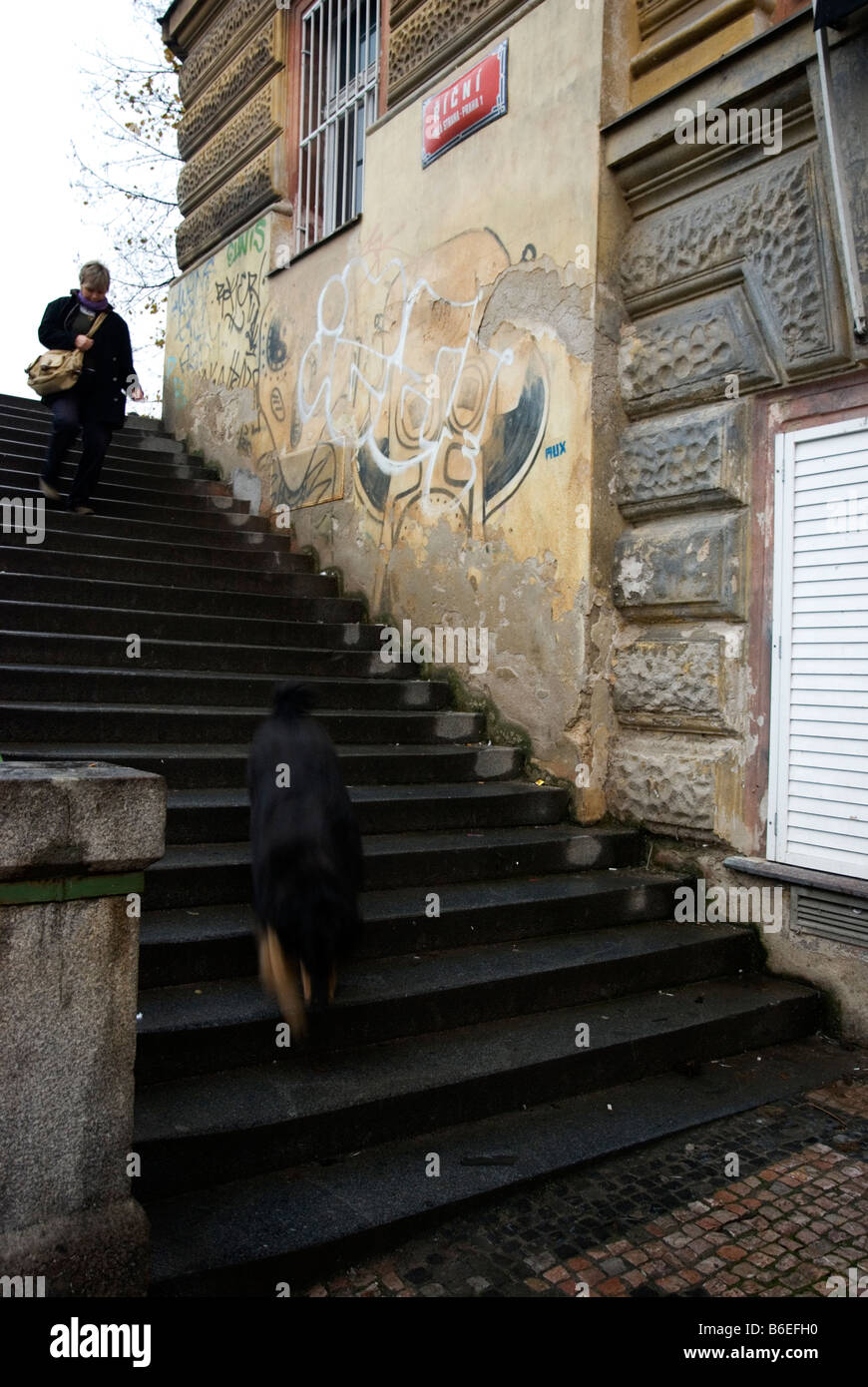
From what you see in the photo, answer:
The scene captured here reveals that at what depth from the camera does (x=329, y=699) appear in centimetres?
643

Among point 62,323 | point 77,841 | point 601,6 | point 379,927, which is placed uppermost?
point 601,6

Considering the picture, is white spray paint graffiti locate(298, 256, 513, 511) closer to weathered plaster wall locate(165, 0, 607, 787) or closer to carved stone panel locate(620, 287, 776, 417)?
weathered plaster wall locate(165, 0, 607, 787)

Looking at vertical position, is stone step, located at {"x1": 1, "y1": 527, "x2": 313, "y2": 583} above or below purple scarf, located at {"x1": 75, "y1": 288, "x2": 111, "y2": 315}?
below

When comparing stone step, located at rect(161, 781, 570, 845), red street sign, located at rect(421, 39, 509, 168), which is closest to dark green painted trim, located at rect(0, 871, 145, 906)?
stone step, located at rect(161, 781, 570, 845)

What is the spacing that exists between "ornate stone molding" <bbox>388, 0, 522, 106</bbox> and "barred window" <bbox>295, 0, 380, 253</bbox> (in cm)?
86

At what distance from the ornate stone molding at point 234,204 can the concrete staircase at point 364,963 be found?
445cm

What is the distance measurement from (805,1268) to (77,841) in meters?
2.32

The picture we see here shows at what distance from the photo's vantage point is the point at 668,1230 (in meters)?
3.06

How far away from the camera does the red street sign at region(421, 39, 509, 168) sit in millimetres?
6617

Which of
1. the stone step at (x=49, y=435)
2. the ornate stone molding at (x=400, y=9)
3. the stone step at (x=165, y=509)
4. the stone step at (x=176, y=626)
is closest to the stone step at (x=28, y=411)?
the stone step at (x=49, y=435)

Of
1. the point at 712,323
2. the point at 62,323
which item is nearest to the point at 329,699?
the point at 712,323

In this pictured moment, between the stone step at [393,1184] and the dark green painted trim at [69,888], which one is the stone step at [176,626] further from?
the dark green painted trim at [69,888]

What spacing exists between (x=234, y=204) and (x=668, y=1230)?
10403 millimetres

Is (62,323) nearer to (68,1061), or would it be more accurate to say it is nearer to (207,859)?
(207,859)
